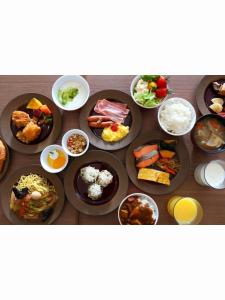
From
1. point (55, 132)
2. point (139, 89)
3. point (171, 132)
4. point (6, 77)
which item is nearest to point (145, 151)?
point (171, 132)

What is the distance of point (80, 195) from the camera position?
9.09 feet

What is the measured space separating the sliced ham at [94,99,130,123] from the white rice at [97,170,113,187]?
0.44 meters

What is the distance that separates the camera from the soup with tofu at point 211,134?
2711 millimetres

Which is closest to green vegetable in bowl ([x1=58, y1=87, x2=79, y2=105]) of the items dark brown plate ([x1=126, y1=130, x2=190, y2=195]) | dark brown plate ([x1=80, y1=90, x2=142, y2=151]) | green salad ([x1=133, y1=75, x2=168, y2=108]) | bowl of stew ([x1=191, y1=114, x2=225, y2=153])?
dark brown plate ([x1=80, y1=90, x2=142, y2=151])

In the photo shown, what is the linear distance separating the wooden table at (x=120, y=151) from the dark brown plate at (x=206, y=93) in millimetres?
52

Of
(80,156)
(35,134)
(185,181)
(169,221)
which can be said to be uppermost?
(35,134)

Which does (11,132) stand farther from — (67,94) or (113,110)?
(113,110)

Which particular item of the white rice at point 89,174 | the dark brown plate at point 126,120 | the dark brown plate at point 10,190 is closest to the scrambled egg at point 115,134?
the dark brown plate at point 126,120

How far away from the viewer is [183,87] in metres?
2.88

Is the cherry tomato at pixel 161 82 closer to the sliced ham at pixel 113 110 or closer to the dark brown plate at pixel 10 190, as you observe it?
the sliced ham at pixel 113 110

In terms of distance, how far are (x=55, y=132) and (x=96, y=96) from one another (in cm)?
45

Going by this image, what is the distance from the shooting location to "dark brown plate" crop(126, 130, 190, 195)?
2752mm

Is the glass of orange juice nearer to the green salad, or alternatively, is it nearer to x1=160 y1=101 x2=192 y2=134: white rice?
x1=160 y1=101 x2=192 y2=134: white rice

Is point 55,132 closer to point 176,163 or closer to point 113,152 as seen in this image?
point 113,152
